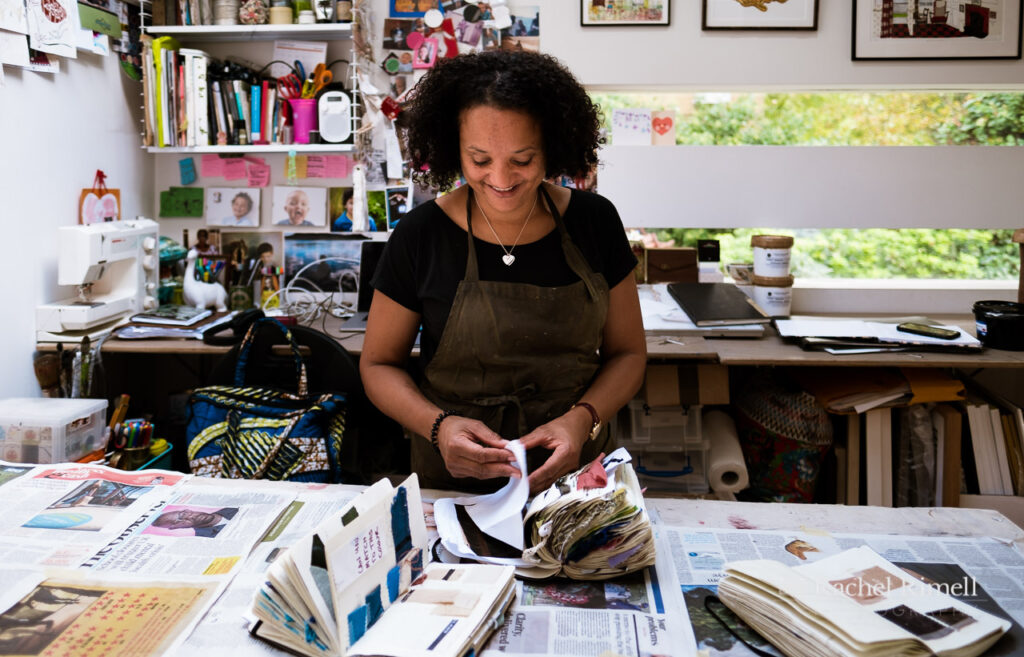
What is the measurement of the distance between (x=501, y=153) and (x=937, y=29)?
2354 mm

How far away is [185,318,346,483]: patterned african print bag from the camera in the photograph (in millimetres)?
2414

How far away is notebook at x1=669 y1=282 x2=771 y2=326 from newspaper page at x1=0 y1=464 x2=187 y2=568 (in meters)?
1.78

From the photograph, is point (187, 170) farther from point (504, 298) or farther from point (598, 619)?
point (598, 619)

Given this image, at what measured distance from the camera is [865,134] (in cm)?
355

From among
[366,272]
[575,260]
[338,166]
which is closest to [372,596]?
[575,260]

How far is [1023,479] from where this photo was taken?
112 inches

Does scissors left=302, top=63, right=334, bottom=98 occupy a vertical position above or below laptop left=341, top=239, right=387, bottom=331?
above

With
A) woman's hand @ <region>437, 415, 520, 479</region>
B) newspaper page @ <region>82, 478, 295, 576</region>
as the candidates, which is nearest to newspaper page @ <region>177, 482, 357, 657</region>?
newspaper page @ <region>82, 478, 295, 576</region>

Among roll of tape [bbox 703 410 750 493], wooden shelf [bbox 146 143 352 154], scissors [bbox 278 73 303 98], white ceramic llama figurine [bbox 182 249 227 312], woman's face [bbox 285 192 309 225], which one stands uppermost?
scissors [bbox 278 73 303 98]

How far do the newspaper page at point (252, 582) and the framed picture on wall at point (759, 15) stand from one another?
7.76 ft

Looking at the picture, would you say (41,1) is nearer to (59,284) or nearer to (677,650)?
(59,284)

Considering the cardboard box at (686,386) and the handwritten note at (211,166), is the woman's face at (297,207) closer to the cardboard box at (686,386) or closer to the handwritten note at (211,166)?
the handwritten note at (211,166)

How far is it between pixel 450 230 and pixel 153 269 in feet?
5.77

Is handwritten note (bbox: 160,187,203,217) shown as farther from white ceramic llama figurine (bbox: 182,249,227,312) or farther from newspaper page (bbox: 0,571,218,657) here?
newspaper page (bbox: 0,571,218,657)
